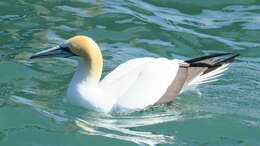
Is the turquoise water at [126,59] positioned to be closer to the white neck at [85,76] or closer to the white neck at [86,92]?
the white neck at [86,92]

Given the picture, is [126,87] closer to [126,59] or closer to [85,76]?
[85,76]

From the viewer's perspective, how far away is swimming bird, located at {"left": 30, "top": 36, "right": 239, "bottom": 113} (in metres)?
9.24

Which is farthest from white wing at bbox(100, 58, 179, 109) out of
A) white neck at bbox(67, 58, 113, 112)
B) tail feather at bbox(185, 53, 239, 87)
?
tail feather at bbox(185, 53, 239, 87)

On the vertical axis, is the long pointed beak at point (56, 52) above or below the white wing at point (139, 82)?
above

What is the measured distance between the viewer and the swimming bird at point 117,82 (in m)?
9.24

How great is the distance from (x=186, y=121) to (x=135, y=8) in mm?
5192

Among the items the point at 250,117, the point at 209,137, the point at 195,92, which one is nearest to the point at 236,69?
the point at 195,92

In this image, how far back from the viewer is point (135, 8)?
13.8 m

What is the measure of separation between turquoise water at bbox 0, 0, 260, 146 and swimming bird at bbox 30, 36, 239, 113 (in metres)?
0.13

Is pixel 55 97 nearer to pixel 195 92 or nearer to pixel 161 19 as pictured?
pixel 195 92

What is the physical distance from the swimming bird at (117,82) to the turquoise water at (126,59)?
5.2 inches

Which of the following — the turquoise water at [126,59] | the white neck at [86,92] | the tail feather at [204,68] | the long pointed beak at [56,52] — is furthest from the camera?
the tail feather at [204,68]

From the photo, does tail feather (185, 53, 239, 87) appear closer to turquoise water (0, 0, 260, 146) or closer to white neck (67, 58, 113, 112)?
turquoise water (0, 0, 260, 146)

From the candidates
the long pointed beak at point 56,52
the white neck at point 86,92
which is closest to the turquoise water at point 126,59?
the white neck at point 86,92
